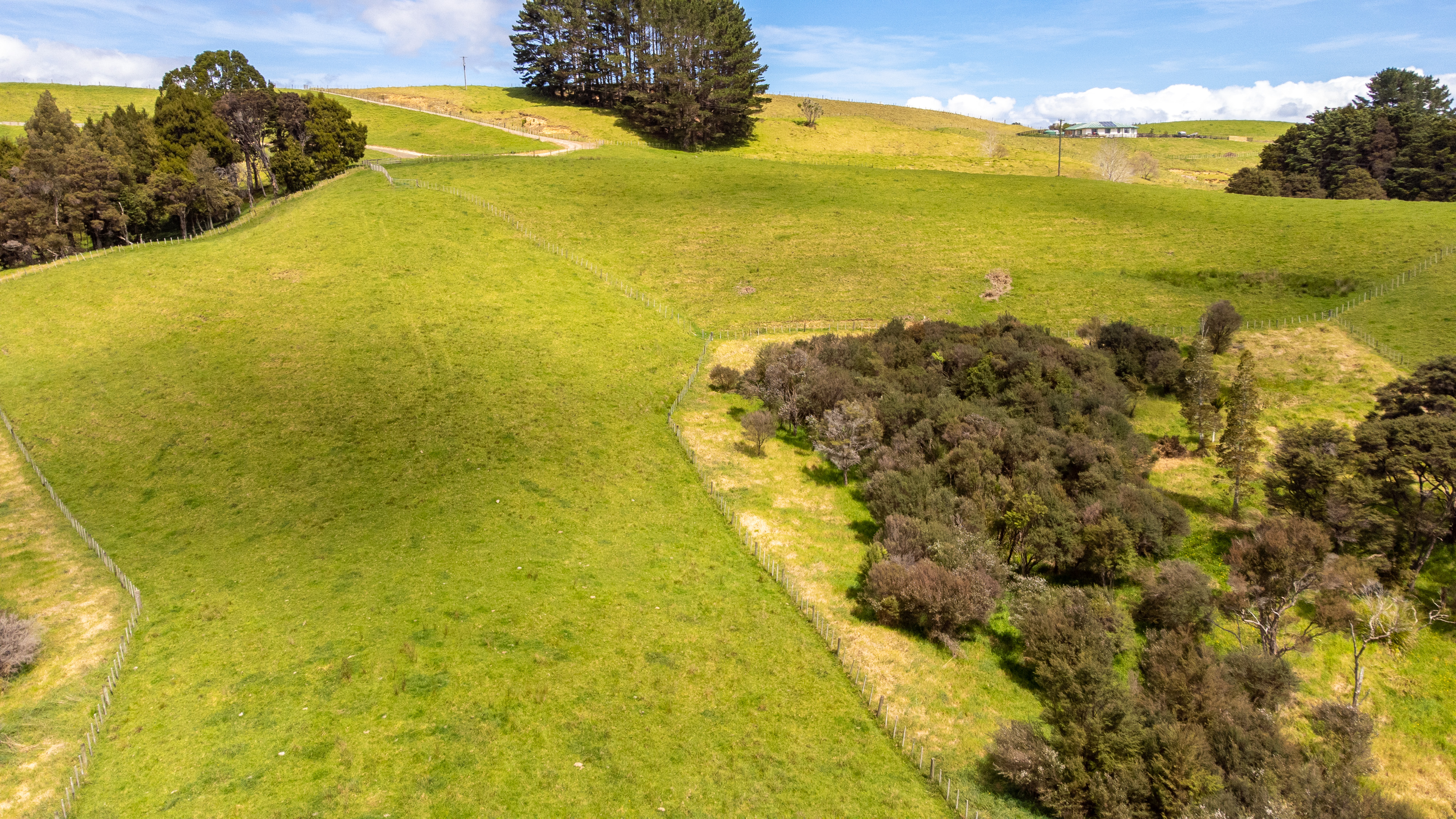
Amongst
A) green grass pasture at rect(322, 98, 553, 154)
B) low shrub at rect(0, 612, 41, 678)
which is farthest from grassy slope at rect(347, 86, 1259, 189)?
low shrub at rect(0, 612, 41, 678)

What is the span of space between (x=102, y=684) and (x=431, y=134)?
10335 cm

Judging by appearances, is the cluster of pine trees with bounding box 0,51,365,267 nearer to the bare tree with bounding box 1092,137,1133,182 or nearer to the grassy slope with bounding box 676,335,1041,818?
the grassy slope with bounding box 676,335,1041,818

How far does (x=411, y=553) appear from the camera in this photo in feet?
100

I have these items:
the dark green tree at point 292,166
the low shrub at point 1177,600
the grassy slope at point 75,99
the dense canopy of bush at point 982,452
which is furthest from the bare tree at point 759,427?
the grassy slope at point 75,99

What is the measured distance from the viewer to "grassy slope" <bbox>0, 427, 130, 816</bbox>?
63.3 ft

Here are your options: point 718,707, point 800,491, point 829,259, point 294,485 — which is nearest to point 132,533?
point 294,485

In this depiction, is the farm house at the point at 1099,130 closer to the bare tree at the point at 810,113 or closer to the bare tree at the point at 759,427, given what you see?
the bare tree at the point at 810,113

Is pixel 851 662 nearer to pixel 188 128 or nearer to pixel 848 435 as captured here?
pixel 848 435

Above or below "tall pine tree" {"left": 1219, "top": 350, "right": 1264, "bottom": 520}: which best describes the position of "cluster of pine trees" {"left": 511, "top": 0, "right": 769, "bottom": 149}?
above

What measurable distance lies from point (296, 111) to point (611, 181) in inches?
1458

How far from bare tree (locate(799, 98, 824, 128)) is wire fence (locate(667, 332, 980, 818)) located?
111 meters

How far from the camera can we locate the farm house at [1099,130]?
190 metres

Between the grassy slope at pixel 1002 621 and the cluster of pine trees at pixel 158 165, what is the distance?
6228cm

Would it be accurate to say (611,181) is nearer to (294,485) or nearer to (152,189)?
(152,189)
